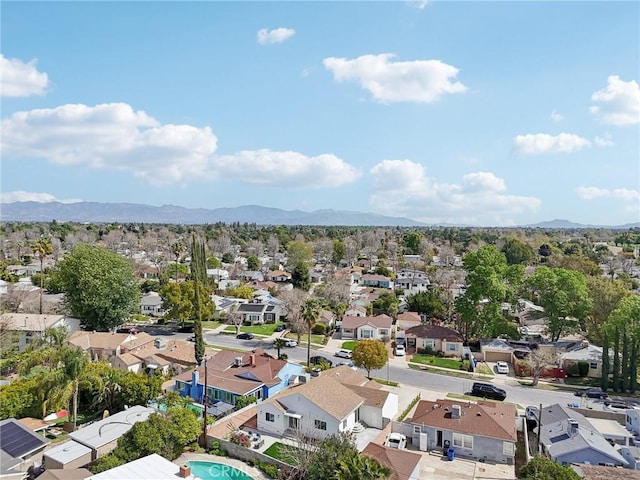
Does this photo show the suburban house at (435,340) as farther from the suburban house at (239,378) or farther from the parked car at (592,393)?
A: the suburban house at (239,378)

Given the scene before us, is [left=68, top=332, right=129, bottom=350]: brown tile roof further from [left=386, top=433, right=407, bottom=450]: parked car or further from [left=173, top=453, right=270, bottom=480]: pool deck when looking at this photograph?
[left=386, top=433, right=407, bottom=450]: parked car

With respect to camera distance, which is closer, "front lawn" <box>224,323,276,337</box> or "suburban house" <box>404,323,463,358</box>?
"suburban house" <box>404,323,463,358</box>

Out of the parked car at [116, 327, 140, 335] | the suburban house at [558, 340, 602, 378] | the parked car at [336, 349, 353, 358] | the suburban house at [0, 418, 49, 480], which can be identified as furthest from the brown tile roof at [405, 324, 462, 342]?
the suburban house at [0, 418, 49, 480]

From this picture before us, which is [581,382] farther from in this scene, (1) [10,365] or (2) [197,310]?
(1) [10,365]

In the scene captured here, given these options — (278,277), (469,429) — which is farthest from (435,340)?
(278,277)

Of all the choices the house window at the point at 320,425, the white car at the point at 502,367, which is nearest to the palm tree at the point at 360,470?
the house window at the point at 320,425

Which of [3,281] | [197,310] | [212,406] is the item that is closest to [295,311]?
[197,310]
